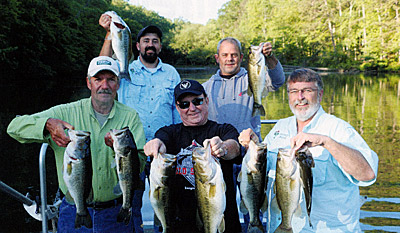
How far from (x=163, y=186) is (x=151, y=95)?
8.07ft

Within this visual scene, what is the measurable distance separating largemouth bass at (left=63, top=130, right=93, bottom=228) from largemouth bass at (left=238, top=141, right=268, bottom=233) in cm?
147

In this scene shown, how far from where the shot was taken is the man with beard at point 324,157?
316 centimetres

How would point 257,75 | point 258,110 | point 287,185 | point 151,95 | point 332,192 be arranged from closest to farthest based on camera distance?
1. point 287,185
2. point 332,192
3. point 257,75
4. point 258,110
5. point 151,95

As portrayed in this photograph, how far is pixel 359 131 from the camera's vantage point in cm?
1592

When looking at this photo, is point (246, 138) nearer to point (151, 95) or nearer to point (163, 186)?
point (163, 186)

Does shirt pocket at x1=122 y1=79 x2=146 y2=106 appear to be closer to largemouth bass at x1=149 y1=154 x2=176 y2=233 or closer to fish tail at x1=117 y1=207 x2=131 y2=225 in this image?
fish tail at x1=117 y1=207 x2=131 y2=225

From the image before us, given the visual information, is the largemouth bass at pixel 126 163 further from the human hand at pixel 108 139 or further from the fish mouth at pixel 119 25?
the fish mouth at pixel 119 25

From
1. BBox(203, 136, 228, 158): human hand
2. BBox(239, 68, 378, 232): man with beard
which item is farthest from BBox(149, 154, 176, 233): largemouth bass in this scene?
BBox(239, 68, 378, 232): man with beard

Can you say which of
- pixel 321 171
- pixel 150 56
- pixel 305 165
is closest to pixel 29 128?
pixel 150 56

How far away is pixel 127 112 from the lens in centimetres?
395

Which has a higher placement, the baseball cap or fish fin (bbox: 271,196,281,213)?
the baseball cap

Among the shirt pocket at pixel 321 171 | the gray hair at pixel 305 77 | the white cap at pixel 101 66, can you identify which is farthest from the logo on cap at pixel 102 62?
the shirt pocket at pixel 321 171

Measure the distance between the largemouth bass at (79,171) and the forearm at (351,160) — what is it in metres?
2.17

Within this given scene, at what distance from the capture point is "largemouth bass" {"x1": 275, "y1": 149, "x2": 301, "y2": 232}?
310 cm
